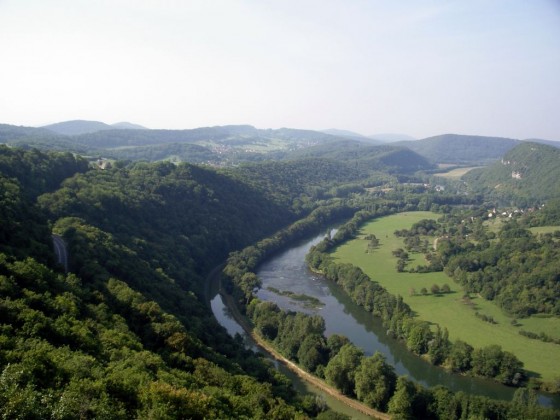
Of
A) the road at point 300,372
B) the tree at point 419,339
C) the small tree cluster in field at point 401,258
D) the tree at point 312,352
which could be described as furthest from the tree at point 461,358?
the small tree cluster in field at point 401,258

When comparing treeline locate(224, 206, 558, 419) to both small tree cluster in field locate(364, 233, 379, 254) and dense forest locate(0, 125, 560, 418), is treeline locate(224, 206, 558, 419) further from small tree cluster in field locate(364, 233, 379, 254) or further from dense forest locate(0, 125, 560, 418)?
small tree cluster in field locate(364, 233, 379, 254)

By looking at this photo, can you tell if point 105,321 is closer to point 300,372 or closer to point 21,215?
point 21,215

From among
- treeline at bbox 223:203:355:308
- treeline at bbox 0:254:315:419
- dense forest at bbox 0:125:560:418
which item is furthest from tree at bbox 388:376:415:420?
treeline at bbox 223:203:355:308

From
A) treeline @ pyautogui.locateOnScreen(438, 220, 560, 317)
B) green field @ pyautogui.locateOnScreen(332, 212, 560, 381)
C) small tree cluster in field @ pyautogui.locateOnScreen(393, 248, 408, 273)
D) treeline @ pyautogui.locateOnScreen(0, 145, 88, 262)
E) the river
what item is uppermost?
treeline @ pyautogui.locateOnScreen(0, 145, 88, 262)

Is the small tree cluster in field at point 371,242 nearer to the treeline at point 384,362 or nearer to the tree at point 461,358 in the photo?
the treeline at point 384,362

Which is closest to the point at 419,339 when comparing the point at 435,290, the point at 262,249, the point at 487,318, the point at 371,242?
the point at 487,318

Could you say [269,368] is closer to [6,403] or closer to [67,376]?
[67,376]

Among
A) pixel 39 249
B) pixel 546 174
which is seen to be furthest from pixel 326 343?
pixel 546 174

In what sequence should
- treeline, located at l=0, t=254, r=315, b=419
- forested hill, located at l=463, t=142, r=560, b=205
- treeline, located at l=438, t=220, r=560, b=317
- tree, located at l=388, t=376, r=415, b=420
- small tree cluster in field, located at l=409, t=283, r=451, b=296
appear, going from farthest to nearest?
forested hill, located at l=463, t=142, r=560, b=205 → small tree cluster in field, located at l=409, t=283, r=451, b=296 → treeline, located at l=438, t=220, r=560, b=317 → tree, located at l=388, t=376, r=415, b=420 → treeline, located at l=0, t=254, r=315, b=419
